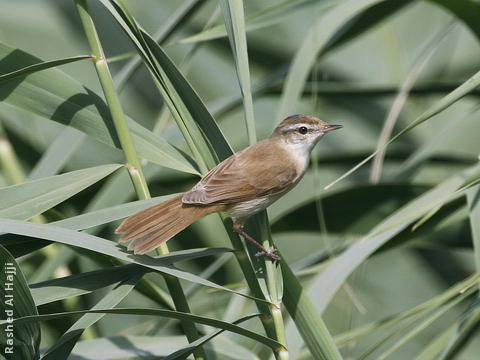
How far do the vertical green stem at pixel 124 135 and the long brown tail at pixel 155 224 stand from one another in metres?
0.07

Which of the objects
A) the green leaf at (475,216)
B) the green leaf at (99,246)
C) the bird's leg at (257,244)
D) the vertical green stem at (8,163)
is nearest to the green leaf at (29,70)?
the green leaf at (99,246)

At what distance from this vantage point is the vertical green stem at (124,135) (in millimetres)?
1527

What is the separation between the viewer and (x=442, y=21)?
395 centimetres

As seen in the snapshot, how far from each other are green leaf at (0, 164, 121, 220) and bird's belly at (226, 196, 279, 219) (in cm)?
43

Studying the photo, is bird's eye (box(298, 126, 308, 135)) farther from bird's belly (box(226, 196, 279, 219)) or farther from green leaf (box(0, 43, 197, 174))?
green leaf (box(0, 43, 197, 174))

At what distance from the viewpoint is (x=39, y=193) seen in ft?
4.87

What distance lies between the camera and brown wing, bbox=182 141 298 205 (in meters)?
1.79

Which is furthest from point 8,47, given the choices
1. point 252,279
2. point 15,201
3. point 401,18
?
point 401,18

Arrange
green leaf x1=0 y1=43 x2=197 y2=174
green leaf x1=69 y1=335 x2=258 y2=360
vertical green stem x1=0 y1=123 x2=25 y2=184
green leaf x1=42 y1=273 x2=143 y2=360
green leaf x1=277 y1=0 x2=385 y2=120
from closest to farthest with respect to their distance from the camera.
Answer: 1. green leaf x1=42 y1=273 x2=143 y2=360
2. green leaf x1=0 y1=43 x2=197 y2=174
3. green leaf x1=69 y1=335 x2=258 y2=360
4. green leaf x1=277 y1=0 x2=385 y2=120
5. vertical green stem x1=0 y1=123 x2=25 y2=184

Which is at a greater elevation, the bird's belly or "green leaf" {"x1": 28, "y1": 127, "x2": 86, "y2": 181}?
"green leaf" {"x1": 28, "y1": 127, "x2": 86, "y2": 181}

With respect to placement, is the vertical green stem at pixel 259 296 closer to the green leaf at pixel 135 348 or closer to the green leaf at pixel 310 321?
the green leaf at pixel 310 321

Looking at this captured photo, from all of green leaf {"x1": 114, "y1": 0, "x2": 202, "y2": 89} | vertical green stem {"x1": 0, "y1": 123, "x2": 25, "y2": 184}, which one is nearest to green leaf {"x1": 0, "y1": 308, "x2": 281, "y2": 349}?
green leaf {"x1": 114, "y1": 0, "x2": 202, "y2": 89}

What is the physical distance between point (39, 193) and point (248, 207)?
58 cm

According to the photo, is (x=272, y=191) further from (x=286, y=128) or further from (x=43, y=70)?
(x=43, y=70)
